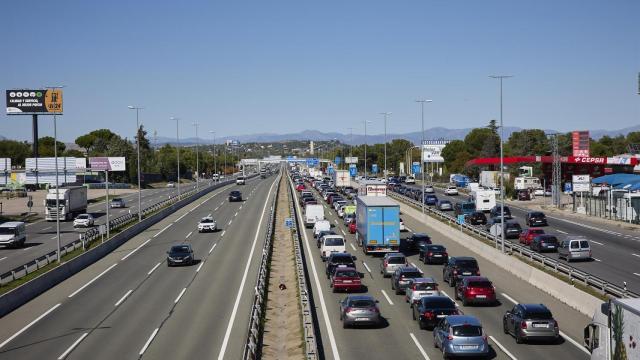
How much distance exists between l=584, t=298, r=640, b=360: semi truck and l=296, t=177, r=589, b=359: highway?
4585mm

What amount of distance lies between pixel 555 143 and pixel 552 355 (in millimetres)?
66395

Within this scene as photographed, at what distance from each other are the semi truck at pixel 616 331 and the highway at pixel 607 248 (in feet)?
55.2

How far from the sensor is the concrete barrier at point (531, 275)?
92.2 ft

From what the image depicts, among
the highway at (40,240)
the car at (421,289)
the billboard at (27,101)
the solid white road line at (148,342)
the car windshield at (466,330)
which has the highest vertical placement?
the billboard at (27,101)

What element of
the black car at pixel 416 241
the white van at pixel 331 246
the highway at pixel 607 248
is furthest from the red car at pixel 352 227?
the white van at pixel 331 246

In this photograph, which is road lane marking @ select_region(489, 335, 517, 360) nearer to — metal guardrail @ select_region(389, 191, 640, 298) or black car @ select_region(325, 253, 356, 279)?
metal guardrail @ select_region(389, 191, 640, 298)

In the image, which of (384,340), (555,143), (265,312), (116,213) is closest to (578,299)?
(384,340)

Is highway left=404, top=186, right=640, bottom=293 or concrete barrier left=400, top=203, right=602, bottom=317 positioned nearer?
concrete barrier left=400, top=203, right=602, bottom=317

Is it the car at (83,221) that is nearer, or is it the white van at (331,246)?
the white van at (331,246)

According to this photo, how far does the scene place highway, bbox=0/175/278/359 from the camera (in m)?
23.4

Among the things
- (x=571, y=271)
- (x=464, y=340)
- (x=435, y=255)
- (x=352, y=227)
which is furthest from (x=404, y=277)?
(x=352, y=227)

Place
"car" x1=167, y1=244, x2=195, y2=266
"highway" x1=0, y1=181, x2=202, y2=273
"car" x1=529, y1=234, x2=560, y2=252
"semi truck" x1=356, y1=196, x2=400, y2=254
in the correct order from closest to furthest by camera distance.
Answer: "car" x1=167, y1=244, x2=195, y2=266 → "semi truck" x1=356, y1=196, x2=400, y2=254 → "car" x1=529, y1=234, x2=560, y2=252 → "highway" x1=0, y1=181, x2=202, y2=273

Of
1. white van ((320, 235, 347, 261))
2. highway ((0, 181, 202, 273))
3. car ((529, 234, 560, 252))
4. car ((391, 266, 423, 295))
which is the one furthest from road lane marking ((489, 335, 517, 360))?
highway ((0, 181, 202, 273))

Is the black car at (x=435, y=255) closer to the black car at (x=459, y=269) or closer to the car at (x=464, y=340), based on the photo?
the black car at (x=459, y=269)
